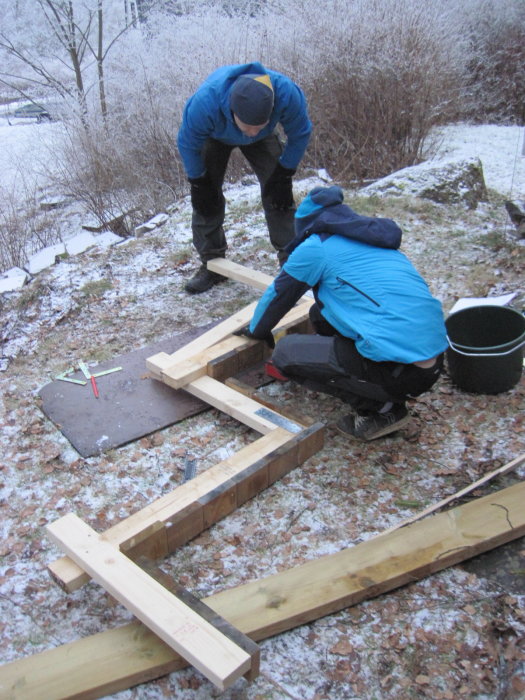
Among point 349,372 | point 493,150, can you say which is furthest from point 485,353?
point 493,150

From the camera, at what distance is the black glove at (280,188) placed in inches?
177

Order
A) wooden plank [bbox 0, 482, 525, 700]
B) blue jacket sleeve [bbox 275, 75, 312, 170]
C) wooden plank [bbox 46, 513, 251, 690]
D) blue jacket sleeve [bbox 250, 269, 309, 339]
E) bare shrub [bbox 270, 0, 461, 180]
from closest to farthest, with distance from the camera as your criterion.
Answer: wooden plank [bbox 46, 513, 251, 690], wooden plank [bbox 0, 482, 525, 700], blue jacket sleeve [bbox 250, 269, 309, 339], blue jacket sleeve [bbox 275, 75, 312, 170], bare shrub [bbox 270, 0, 461, 180]

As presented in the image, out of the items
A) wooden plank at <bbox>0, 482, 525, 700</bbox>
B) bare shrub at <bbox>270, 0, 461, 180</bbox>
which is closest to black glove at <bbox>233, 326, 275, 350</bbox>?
wooden plank at <bbox>0, 482, 525, 700</bbox>

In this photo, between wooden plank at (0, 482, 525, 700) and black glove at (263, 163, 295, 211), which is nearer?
wooden plank at (0, 482, 525, 700)

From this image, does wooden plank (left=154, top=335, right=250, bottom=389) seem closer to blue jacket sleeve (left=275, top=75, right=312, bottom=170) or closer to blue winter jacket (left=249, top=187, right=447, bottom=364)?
blue winter jacket (left=249, top=187, right=447, bottom=364)

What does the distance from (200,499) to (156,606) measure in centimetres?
64

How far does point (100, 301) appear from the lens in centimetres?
489

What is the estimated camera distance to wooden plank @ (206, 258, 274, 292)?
183 inches

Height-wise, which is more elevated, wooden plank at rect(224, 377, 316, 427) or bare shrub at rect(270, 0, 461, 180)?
bare shrub at rect(270, 0, 461, 180)

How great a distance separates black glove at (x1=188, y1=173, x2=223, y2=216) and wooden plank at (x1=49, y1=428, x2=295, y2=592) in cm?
228

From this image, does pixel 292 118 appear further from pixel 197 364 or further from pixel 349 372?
pixel 349 372

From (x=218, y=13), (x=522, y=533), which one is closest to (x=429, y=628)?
(x=522, y=533)

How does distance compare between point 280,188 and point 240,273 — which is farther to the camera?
point 240,273

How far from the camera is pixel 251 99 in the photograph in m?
3.61
